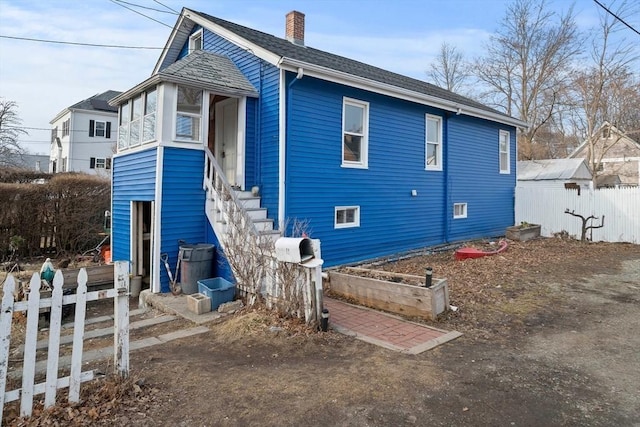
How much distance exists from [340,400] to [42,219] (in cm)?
1196

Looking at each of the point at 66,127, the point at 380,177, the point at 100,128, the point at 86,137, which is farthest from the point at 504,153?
the point at 66,127

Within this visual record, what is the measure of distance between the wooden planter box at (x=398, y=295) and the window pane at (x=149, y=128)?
4877 millimetres

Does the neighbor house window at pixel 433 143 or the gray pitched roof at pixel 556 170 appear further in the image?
the gray pitched roof at pixel 556 170

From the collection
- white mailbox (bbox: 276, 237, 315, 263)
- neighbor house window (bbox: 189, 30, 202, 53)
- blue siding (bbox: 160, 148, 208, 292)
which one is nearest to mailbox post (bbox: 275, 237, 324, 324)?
white mailbox (bbox: 276, 237, 315, 263)

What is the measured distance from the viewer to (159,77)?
7758 mm

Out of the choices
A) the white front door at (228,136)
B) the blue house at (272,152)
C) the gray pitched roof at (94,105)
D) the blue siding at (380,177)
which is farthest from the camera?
the gray pitched roof at (94,105)

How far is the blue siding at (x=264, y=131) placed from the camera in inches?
339

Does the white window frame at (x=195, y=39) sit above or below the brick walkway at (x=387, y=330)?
above

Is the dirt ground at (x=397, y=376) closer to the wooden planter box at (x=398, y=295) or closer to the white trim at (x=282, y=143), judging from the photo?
the wooden planter box at (x=398, y=295)

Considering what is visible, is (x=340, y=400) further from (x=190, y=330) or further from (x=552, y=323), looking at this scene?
(x=552, y=323)

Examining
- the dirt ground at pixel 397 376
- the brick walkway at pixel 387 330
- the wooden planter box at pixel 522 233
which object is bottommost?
the dirt ground at pixel 397 376

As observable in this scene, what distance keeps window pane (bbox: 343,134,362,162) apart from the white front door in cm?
270

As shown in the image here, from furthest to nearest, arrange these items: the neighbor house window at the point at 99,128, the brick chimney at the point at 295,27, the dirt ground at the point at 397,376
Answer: the neighbor house window at the point at 99,128 → the brick chimney at the point at 295,27 → the dirt ground at the point at 397,376

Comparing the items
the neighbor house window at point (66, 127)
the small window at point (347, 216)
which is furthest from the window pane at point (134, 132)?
the neighbor house window at point (66, 127)
